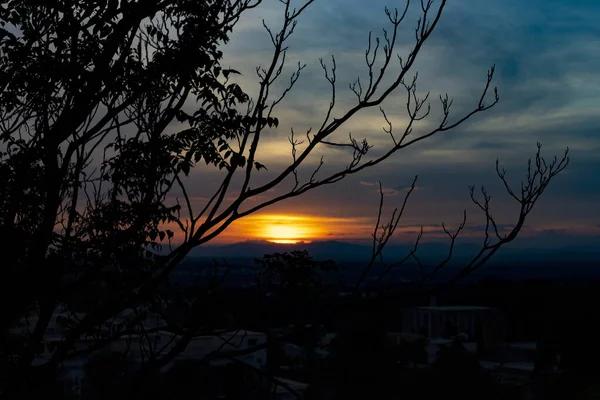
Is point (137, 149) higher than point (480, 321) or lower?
higher

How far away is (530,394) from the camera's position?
15.5 metres

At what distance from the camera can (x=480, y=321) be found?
23.5m

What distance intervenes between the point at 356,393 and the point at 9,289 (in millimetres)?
11306

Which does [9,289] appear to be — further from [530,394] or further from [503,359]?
[503,359]

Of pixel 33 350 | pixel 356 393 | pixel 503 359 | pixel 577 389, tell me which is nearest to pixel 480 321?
pixel 503 359

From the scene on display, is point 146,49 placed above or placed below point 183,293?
above

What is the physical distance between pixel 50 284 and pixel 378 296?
2.46 meters

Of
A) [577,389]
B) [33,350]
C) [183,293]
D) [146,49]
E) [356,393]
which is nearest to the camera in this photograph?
[33,350]

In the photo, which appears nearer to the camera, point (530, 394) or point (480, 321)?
point (530, 394)

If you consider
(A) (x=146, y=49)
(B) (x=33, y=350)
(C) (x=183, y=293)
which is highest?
(A) (x=146, y=49)

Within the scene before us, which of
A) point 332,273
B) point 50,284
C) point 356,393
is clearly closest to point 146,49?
point 50,284

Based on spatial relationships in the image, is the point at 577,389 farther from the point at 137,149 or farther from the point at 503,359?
the point at 137,149

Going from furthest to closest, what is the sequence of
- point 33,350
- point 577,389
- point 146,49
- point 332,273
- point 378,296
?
point 577,389
point 146,49
point 332,273
point 33,350
point 378,296

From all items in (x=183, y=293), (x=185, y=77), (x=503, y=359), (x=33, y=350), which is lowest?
(x=503, y=359)
